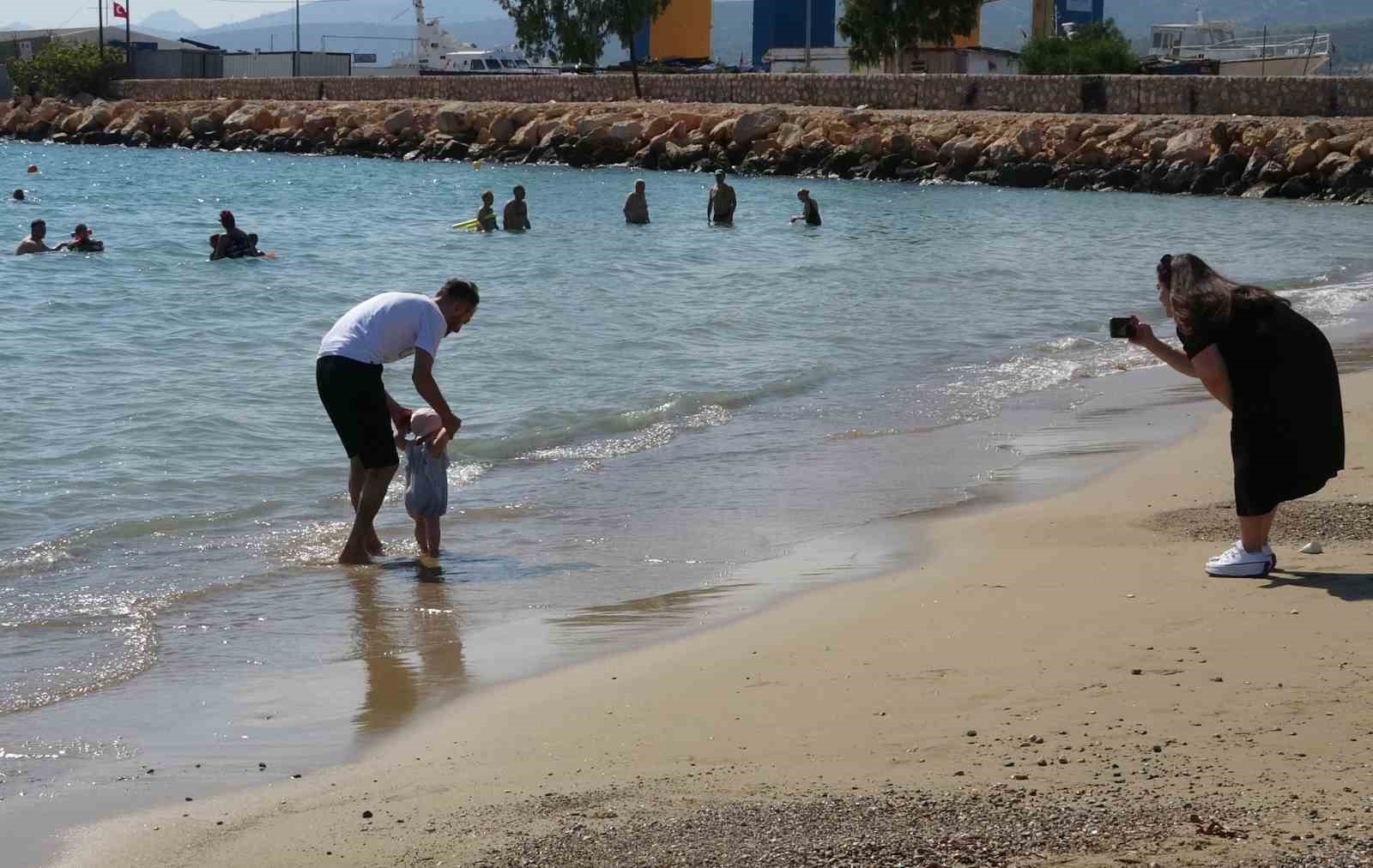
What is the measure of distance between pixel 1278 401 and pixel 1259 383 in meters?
0.09

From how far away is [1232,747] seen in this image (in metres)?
4.00

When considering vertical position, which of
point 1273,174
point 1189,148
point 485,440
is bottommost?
point 485,440

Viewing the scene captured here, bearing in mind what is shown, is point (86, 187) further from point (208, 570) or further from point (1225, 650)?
point (1225, 650)

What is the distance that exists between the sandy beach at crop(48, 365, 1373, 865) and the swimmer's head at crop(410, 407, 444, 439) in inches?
76.6

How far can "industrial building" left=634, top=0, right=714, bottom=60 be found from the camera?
3162 inches

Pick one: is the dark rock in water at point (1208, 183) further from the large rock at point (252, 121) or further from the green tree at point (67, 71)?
the green tree at point (67, 71)

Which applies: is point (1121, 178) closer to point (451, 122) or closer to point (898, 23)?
point (898, 23)

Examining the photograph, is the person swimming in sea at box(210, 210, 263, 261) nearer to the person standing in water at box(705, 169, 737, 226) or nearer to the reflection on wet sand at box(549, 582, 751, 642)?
the person standing in water at box(705, 169, 737, 226)

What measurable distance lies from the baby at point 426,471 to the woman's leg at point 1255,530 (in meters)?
3.37

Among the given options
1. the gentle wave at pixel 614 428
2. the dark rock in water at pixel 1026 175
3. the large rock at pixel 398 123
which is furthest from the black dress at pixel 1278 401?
the large rock at pixel 398 123

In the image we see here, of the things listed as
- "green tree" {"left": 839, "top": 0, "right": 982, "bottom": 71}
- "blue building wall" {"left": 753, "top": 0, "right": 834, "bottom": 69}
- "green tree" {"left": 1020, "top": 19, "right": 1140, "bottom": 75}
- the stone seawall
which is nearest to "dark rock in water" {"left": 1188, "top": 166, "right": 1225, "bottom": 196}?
the stone seawall

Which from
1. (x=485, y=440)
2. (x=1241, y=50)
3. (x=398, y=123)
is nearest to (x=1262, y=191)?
(x=1241, y=50)

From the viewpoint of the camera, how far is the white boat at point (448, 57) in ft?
287

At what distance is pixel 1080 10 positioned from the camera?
81.4 meters
